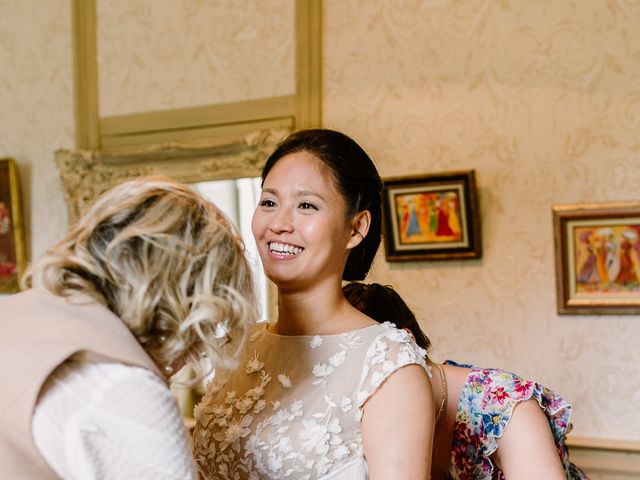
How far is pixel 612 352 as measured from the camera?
292 cm

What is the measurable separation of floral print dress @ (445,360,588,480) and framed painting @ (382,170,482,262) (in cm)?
Answer: 114

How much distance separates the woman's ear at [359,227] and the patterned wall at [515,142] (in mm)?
1417

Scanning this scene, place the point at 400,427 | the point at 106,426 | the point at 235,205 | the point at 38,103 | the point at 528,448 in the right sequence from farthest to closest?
the point at 38,103 → the point at 235,205 → the point at 528,448 → the point at 400,427 → the point at 106,426

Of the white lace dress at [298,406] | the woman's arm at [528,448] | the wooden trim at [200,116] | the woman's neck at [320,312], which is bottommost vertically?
the woman's arm at [528,448]

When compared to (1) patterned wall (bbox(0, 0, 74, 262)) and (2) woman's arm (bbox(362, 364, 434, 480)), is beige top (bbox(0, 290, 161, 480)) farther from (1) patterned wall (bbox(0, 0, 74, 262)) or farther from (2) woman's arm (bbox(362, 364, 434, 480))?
(1) patterned wall (bbox(0, 0, 74, 262))

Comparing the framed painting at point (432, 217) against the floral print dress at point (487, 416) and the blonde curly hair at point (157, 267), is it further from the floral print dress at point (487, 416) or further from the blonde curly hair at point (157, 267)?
the blonde curly hair at point (157, 267)

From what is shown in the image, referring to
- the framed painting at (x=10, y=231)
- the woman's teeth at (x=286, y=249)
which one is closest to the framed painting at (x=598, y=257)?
the woman's teeth at (x=286, y=249)

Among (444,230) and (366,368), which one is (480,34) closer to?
(444,230)

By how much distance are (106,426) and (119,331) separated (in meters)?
0.13

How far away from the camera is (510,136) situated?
10.1ft

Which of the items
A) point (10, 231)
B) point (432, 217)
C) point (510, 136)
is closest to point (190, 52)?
point (10, 231)

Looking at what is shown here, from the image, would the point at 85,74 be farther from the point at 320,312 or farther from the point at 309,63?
the point at 320,312

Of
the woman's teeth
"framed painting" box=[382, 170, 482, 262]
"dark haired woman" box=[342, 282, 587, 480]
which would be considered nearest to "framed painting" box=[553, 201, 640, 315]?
"framed painting" box=[382, 170, 482, 262]

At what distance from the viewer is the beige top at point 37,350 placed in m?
0.94
